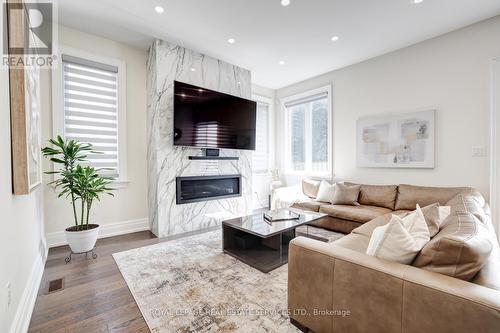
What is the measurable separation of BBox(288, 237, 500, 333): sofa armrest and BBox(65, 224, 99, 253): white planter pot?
2427 mm

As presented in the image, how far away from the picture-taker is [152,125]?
356 cm

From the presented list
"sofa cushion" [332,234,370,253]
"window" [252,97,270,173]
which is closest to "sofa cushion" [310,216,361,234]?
"sofa cushion" [332,234,370,253]

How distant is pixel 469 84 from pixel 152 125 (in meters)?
4.57

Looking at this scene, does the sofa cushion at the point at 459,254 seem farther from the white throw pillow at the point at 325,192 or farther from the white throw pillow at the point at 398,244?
the white throw pillow at the point at 325,192

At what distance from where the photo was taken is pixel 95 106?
10.9ft

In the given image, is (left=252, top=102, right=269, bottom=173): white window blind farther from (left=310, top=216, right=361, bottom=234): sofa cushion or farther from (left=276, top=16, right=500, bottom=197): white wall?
(left=310, top=216, right=361, bottom=234): sofa cushion

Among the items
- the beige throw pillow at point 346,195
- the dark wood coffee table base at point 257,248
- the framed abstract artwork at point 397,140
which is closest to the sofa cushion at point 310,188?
the beige throw pillow at point 346,195

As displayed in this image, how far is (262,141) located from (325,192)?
86.4 inches

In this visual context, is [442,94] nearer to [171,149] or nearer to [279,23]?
[279,23]

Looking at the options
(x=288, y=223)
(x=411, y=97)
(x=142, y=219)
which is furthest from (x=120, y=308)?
(x=411, y=97)

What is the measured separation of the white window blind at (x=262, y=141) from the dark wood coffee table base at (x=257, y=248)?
270 cm

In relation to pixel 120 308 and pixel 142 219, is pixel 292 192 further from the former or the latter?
pixel 120 308

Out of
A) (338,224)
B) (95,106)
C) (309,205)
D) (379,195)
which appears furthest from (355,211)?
(95,106)

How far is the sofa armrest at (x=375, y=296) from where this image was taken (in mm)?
907
